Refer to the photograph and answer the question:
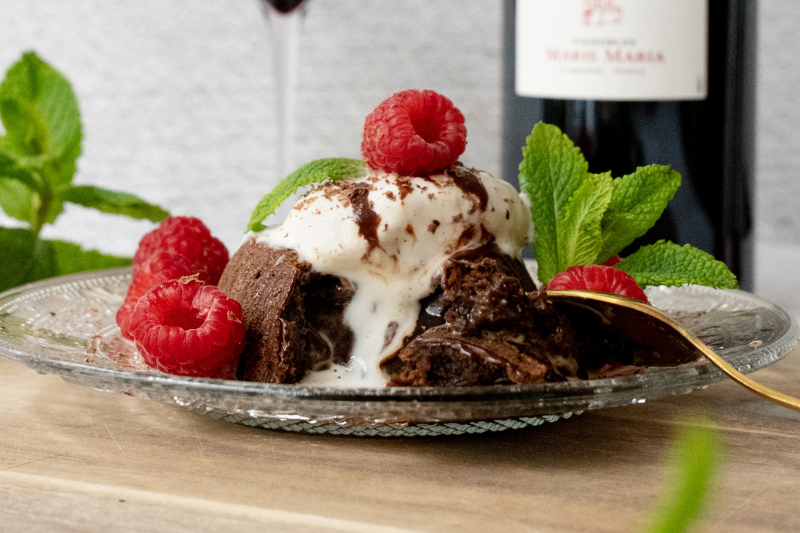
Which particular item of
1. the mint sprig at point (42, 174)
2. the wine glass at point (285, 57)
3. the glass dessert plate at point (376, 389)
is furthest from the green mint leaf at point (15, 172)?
the wine glass at point (285, 57)

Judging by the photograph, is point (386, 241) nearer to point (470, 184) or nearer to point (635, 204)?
point (470, 184)

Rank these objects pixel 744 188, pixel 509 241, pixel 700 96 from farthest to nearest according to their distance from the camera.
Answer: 1. pixel 744 188
2. pixel 700 96
3. pixel 509 241

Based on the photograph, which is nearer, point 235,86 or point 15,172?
point 15,172

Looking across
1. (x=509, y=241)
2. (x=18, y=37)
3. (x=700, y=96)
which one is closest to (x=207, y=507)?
(x=509, y=241)

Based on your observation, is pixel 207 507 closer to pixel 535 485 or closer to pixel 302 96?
pixel 535 485

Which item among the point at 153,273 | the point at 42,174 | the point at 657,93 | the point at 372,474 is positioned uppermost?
the point at 657,93

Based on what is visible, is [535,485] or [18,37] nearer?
[535,485]

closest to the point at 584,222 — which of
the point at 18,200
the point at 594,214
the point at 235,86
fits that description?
the point at 594,214
